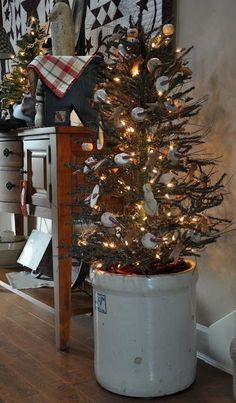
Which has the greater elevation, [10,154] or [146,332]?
[10,154]

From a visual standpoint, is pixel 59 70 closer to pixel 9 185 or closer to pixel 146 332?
pixel 9 185

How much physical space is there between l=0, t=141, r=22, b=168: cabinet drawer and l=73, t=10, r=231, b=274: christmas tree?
2.33ft

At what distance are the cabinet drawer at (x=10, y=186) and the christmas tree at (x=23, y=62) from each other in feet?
1.76

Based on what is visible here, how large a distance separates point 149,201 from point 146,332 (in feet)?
1.42

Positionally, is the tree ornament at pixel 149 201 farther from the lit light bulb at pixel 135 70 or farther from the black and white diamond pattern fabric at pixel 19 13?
the black and white diamond pattern fabric at pixel 19 13

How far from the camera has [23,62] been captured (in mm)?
2748

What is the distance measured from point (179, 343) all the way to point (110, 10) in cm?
163

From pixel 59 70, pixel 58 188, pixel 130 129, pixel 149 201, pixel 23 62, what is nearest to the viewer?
pixel 149 201

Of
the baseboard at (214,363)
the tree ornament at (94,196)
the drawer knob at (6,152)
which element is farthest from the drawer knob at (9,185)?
the baseboard at (214,363)

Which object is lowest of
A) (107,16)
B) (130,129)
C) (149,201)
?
(149,201)

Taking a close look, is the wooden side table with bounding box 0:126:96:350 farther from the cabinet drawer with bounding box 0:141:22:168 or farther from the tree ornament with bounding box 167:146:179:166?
the tree ornament with bounding box 167:146:179:166

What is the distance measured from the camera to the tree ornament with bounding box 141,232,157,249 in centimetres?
164

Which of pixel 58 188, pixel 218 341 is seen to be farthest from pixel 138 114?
pixel 218 341

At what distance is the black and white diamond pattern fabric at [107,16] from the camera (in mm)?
2219
